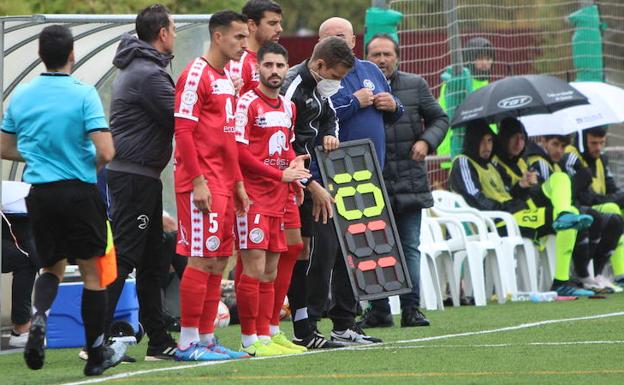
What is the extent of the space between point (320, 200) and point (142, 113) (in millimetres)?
1327

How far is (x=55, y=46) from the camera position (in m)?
8.16

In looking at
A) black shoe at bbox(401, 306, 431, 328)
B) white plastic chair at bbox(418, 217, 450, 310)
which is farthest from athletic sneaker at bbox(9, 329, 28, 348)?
white plastic chair at bbox(418, 217, 450, 310)

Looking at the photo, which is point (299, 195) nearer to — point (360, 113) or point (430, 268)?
point (360, 113)

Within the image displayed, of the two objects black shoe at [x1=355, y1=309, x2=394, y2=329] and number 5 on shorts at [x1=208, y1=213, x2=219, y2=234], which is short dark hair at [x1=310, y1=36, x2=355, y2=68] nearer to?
number 5 on shorts at [x1=208, y1=213, x2=219, y2=234]

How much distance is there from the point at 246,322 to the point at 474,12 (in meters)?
8.99

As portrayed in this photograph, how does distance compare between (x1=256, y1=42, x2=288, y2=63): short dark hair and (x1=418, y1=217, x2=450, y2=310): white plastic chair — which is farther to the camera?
(x1=418, y1=217, x2=450, y2=310): white plastic chair

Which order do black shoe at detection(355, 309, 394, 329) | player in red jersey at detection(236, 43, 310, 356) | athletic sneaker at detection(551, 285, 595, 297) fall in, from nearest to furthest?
player in red jersey at detection(236, 43, 310, 356)
black shoe at detection(355, 309, 394, 329)
athletic sneaker at detection(551, 285, 595, 297)

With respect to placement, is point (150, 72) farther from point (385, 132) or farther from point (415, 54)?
point (415, 54)

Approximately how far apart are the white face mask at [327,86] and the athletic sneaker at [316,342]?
158 cm

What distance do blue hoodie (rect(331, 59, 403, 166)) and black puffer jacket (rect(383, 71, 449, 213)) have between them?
3.44ft

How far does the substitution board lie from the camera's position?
10.6 metres

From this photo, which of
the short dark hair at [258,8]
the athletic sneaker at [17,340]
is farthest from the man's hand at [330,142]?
the athletic sneaker at [17,340]

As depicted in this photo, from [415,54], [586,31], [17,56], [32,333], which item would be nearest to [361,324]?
[17,56]

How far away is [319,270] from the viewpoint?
10047 millimetres
